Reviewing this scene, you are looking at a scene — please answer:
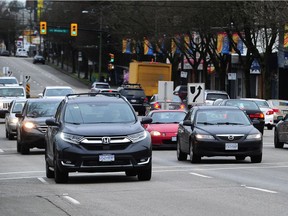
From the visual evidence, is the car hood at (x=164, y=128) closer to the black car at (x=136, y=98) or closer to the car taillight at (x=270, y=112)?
the car taillight at (x=270, y=112)

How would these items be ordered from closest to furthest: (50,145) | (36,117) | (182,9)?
(50,145)
(36,117)
(182,9)

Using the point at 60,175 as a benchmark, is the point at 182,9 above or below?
above

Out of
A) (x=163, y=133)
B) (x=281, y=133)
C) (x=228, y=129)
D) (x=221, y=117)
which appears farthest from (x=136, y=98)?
(x=228, y=129)

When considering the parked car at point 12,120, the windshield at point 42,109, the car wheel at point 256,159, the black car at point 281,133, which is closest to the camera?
the car wheel at point 256,159

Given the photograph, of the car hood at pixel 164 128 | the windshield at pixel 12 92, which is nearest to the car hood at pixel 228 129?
the car hood at pixel 164 128

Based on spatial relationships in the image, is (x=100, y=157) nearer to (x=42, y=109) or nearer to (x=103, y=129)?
(x=103, y=129)

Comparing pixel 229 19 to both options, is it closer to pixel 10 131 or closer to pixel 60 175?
pixel 10 131

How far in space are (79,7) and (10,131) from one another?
79.6 m

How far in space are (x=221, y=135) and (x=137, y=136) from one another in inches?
250

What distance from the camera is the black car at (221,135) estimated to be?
2384 centimetres

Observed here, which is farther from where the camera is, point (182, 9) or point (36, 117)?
point (182, 9)

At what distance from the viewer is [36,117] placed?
98.7ft

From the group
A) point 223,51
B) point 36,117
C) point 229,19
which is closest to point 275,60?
point 223,51

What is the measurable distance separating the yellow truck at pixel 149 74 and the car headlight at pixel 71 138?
53081 mm
